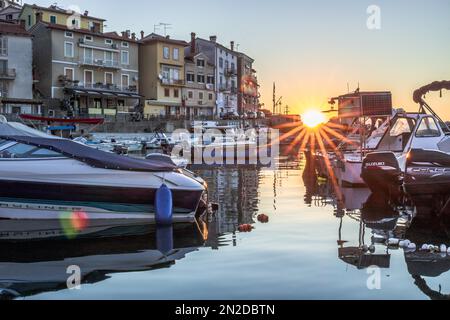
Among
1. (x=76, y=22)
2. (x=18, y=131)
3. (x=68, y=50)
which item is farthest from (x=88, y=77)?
(x=18, y=131)

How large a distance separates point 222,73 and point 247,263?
267ft

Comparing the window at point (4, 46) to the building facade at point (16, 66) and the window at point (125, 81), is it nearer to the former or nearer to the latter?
the building facade at point (16, 66)

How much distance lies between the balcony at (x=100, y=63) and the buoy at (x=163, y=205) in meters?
56.1

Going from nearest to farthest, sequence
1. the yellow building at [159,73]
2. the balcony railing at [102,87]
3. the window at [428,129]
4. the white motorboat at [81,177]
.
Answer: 1. the white motorboat at [81,177]
2. the window at [428,129]
3. the balcony railing at [102,87]
4. the yellow building at [159,73]

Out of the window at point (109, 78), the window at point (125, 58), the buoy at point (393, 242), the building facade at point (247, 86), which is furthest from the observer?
the building facade at point (247, 86)

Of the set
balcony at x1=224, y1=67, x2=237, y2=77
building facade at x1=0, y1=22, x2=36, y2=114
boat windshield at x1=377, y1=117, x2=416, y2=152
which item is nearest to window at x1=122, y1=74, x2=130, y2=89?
building facade at x1=0, y1=22, x2=36, y2=114

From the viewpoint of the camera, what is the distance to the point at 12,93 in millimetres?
57375

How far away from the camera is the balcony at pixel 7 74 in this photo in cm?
5636

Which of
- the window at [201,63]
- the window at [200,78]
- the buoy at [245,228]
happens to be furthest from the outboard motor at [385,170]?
the window at [201,63]

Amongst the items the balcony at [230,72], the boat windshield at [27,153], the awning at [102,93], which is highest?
the balcony at [230,72]

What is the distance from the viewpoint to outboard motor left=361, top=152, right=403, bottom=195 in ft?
51.2

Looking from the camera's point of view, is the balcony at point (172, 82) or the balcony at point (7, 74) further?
the balcony at point (172, 82)
